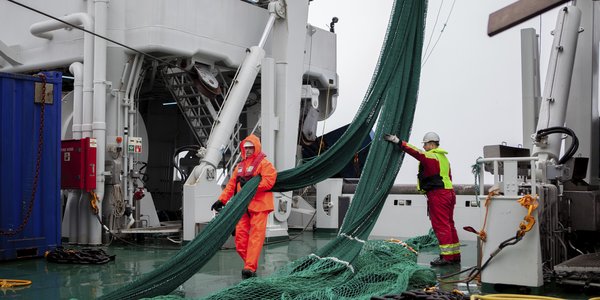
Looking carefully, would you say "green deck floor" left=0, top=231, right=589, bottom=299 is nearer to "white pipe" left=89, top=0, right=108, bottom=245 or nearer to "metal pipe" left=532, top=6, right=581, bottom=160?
"white pipe" left=89, top=0, right=108, bottom=245

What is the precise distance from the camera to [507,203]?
5676mm

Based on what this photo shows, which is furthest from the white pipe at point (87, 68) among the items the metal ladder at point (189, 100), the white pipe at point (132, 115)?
the metal ladder at point (189, 100)

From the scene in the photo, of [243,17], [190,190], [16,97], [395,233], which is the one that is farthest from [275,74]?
[16,97]

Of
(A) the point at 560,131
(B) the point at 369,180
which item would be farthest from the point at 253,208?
(A) the point at 560,131

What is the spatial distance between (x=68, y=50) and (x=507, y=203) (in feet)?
27.0

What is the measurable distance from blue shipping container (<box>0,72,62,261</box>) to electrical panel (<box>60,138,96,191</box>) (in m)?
0.92

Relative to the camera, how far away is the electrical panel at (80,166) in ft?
32.3

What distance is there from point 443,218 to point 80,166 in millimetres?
5649

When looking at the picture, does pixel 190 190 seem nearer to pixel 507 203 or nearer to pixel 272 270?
pixel 272 270

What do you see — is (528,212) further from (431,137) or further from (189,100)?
(189,100)

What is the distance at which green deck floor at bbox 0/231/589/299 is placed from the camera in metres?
5.92

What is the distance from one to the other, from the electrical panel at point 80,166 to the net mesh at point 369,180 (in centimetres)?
463

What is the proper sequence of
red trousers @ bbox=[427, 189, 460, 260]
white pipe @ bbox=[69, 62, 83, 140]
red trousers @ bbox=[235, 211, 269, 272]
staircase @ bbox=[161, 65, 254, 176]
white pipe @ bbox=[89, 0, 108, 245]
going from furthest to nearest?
staircase @ bbox=[161, 65, 254, 176], white pipe @ bbox=[69, 62, 83, 140], white pipe @ bbox=[89, 0, 108, 245], red trousers @ bbox=[427, 189, 460, 260], red trousers @ bbox=[235, 211, 269, 272]

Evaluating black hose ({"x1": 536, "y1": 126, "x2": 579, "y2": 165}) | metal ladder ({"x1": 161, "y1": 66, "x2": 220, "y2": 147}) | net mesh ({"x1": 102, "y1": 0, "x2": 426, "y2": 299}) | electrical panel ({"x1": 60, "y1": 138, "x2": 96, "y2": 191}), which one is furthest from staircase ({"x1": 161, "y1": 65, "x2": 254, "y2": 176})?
black hose ({"x1": 536, "y1": 126, "x2": 579, "y2": 165})
